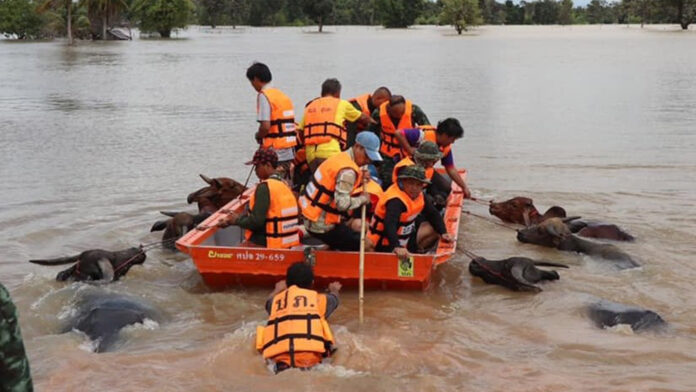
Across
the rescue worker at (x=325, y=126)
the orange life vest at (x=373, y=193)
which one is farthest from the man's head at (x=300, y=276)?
the rescue worker at (x=325, y=126)

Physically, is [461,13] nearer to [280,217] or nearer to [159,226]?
[159,226]

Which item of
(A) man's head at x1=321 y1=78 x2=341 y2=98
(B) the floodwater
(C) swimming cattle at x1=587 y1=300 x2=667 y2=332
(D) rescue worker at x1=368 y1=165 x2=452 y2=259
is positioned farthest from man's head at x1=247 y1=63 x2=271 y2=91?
(C) swimming cattle at x1=587 y1=300 x2=667 y2=332

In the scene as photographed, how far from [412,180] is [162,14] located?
72.0 m

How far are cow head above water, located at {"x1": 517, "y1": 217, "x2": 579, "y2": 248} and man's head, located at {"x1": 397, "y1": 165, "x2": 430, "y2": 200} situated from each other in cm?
283

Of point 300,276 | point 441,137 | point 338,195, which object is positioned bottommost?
point 300,276

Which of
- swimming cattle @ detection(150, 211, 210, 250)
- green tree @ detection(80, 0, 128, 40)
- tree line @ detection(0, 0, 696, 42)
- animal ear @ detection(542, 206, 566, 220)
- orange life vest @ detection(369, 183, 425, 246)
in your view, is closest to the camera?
orange life vest @ detection(369, 183, 425, 246)

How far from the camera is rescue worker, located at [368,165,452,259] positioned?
7441 mm

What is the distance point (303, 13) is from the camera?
108m

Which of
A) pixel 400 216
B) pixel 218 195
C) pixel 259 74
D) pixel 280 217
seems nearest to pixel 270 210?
pixel 280 217

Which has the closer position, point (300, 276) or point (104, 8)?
point (300, 276)

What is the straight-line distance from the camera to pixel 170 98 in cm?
2691

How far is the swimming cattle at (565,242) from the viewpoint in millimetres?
9003

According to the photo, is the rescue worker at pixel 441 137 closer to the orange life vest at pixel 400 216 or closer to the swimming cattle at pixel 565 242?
the swimming cattle at pixel 565 242

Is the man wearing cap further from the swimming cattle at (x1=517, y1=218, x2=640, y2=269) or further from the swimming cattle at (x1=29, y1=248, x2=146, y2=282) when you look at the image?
the swimming cattle at (x1=517, y1=218, x2=640, y2=269)
